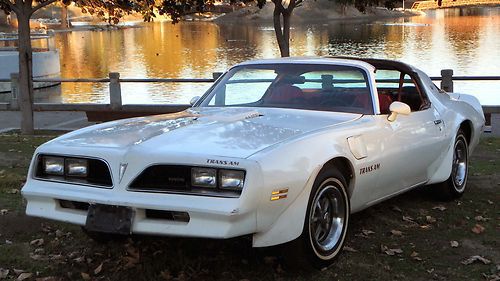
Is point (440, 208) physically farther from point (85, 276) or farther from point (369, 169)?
point (85, 276)

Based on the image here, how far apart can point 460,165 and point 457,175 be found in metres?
0.13

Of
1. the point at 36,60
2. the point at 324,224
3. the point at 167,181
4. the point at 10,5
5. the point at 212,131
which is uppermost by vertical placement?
the point at 10,5

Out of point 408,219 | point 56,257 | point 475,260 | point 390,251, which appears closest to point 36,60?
point 56,257

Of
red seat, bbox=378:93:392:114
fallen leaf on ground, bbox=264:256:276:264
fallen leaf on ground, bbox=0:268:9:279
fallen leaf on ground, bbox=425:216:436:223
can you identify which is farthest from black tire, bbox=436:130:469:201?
fallen leaf on ground, bbox=0:268:9:279

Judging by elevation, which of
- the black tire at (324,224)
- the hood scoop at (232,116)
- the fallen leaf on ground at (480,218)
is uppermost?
the hood scoop at (232,116)

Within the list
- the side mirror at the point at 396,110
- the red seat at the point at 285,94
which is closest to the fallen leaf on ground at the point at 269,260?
the red seat at the point at 285,94

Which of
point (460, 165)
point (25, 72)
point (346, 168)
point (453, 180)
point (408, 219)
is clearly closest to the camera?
point (346, 168)

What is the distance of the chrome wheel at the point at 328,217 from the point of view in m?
3.99

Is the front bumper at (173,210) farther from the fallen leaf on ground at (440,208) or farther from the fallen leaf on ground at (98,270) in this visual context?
the fallen leaf on ground at (440,208)

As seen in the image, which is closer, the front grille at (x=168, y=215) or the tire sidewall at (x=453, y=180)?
the front grille at (x=168, y=215)

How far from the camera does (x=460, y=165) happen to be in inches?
244

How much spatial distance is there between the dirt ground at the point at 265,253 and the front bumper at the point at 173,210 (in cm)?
33

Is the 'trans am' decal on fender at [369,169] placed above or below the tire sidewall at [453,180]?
above

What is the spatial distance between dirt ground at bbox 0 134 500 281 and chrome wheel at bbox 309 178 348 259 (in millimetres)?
178
